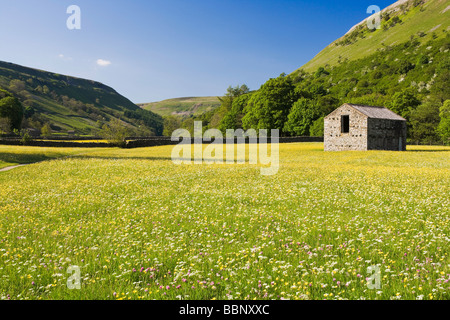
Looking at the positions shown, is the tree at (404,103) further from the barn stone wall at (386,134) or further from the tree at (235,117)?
the tree at (235,117)

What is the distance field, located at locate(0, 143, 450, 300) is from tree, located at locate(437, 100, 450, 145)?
84.7 metres

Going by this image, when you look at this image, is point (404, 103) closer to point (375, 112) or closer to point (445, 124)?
point (445, 124)

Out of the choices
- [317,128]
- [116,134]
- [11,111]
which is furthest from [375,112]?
[11,111]

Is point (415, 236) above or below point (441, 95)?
below

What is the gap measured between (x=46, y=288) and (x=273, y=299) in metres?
4.27

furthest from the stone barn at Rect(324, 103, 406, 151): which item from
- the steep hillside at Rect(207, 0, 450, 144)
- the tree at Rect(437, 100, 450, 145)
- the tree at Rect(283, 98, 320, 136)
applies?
the tree at Rect(437, 100, 450, 145)

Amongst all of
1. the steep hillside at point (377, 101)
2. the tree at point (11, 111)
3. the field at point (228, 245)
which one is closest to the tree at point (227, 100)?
the steep hillside at point (377, 101)

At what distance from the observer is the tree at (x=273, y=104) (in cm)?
9204

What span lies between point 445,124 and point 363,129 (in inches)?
1897

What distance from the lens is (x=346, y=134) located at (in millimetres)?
54375

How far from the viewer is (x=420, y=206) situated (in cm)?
1159

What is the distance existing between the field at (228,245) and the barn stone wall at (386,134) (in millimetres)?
40730

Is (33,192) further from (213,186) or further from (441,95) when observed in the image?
(441,95)
